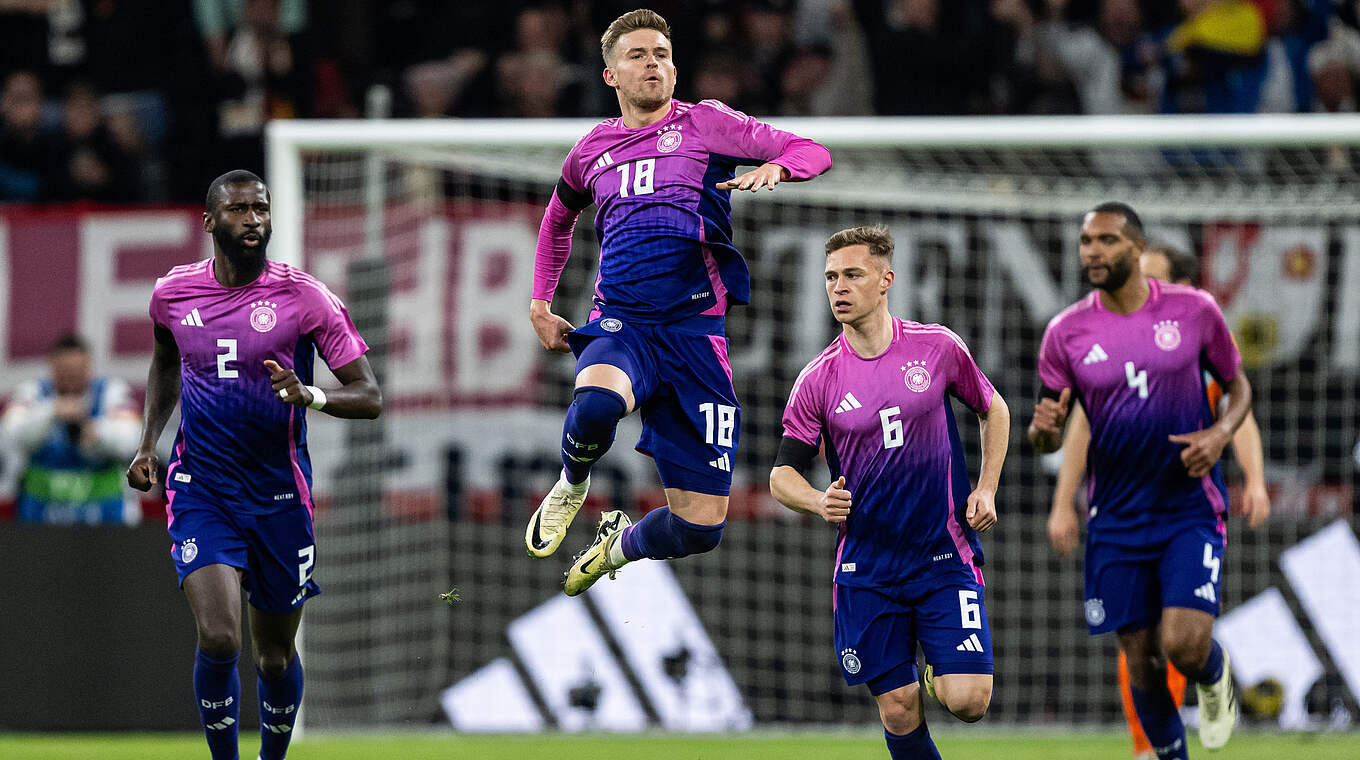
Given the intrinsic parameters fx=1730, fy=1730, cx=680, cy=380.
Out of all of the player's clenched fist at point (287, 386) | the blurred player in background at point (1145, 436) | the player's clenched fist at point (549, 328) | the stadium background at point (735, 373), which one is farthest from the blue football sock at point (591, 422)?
the stadium background at point (735, 373)

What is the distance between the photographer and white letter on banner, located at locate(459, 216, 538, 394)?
1082 cm

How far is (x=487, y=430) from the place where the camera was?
1081 cm

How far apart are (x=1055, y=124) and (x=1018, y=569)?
2.76 meters

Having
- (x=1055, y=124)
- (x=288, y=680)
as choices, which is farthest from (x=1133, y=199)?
(x=288, y=680)

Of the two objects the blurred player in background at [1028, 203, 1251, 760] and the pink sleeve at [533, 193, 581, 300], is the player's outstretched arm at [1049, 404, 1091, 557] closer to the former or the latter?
the blurred player in background at [1028, 203, 1251, 760]

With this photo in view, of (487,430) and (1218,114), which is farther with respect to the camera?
(1218,114)

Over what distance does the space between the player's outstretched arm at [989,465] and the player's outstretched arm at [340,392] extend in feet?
7.75

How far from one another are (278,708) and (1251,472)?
4.42m

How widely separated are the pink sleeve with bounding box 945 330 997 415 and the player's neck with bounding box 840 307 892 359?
0.24 metres

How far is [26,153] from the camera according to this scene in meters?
12.8

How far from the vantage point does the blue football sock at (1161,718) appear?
7359mm

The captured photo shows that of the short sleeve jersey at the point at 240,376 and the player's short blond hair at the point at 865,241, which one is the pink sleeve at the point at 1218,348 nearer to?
the player's short blond hair at the point at 865,241

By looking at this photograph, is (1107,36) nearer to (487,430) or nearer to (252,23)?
(487,430)

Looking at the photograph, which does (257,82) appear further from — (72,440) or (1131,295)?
(1131,295)
